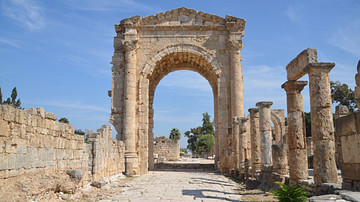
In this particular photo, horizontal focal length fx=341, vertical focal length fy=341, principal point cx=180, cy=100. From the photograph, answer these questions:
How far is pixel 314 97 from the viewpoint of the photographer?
765 centimetres

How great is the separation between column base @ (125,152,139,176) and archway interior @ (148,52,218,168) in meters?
2.80

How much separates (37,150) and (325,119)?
20.5ft

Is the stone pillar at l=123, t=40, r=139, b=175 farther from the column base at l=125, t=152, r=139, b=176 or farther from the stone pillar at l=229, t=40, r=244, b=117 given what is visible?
the stone pillar at l=229, t=40, r=244, b=117

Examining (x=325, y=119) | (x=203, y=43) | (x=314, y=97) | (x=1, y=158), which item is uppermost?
(x=203, y=43)

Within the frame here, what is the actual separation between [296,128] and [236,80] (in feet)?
30.4

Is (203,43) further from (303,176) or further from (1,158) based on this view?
(1,158)

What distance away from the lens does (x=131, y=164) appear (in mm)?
16875

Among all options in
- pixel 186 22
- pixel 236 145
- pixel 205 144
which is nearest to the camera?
pixel 236 145

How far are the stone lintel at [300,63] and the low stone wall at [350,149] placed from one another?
1602 mm

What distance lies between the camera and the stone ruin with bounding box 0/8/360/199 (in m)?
6.77

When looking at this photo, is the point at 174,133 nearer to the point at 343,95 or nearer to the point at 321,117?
the point at 343,95

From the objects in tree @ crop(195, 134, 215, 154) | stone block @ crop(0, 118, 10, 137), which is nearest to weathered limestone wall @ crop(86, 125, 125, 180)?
stone block @ crop(0, 118, 10, 137)

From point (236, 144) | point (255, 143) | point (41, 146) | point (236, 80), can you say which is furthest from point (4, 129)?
point (236, 80)

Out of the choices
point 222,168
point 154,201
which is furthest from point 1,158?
point 222,168
